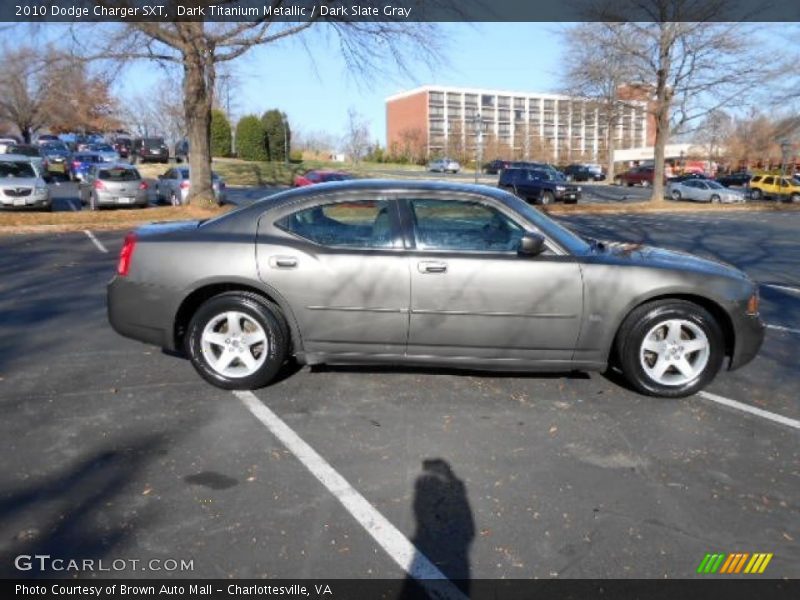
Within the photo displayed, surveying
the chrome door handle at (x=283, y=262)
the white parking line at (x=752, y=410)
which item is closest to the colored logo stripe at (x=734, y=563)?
the white parking line at (x=752, y=410)

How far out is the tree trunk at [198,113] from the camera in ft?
56.8

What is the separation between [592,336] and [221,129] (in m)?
56.1

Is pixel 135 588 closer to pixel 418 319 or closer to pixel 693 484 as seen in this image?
pixel 418 319

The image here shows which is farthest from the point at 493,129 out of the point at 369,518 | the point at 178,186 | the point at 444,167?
the point at 369,518

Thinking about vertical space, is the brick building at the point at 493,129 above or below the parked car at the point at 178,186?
above

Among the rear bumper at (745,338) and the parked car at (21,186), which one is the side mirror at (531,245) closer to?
the rear bumper at (745,338)

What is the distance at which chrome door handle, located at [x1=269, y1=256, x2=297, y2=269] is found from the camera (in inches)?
175

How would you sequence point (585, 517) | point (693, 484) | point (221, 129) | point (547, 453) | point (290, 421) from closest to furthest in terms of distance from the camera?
point (585, 517)
point (693, 484)
point (547, 453)
point (290, 421)
point (221, 129)

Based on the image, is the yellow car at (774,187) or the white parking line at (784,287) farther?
the yellow car at (774,187)

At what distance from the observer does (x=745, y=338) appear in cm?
444

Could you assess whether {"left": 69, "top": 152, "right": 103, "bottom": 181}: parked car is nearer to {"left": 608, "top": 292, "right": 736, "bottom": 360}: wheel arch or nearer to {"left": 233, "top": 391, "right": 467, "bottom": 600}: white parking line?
{"left": 233, "top": 391, "right": 467, "bottom": 600}: white parking line

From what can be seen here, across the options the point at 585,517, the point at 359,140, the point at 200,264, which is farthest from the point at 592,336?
the point at 359,140

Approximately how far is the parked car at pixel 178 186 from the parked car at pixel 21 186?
420 centimetres

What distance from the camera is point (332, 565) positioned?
2.63m
